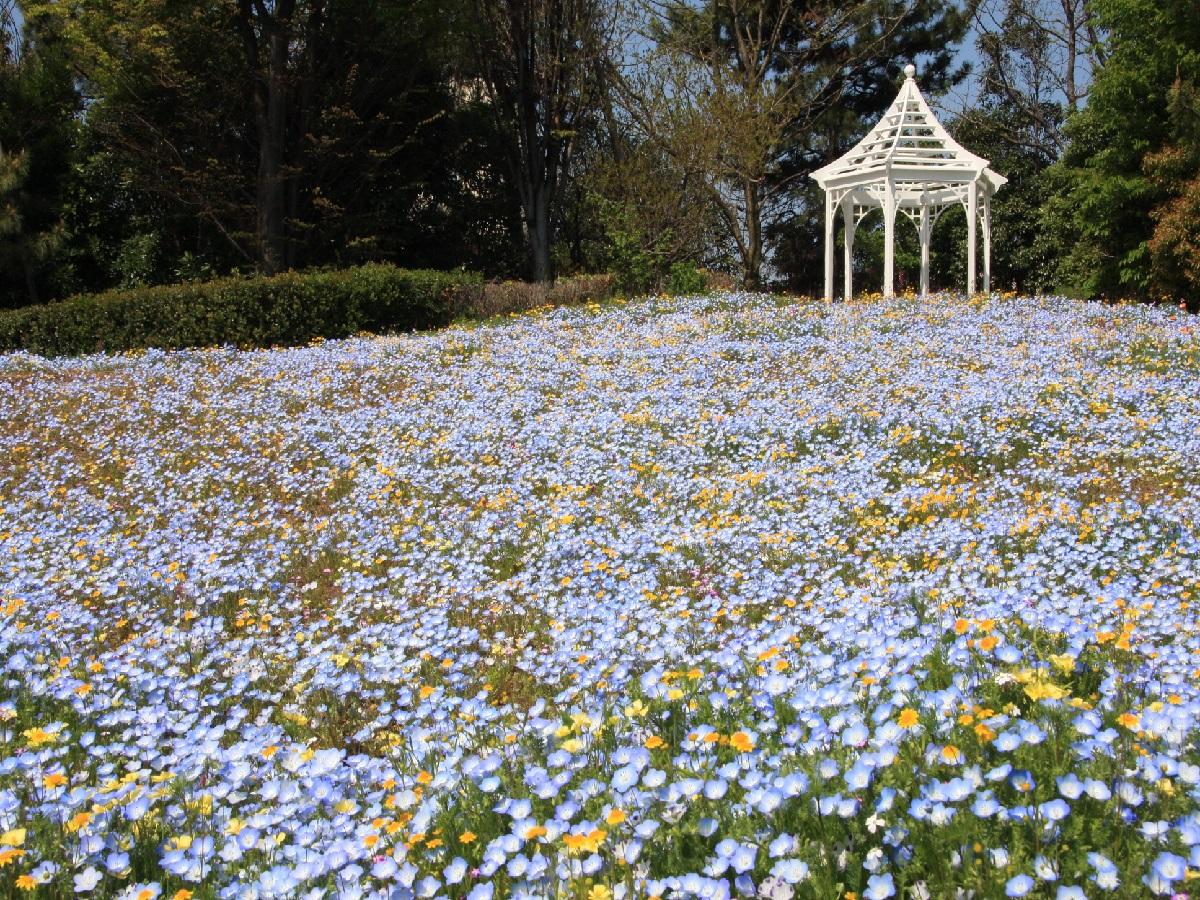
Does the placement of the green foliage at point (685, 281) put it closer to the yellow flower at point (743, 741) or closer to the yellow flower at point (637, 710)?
the yellow flower at point (637, 710)

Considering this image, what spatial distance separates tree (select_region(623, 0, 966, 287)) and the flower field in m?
12.0

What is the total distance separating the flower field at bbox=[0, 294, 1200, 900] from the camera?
83.8 inches

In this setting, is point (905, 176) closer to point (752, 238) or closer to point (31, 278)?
point (752, 238)

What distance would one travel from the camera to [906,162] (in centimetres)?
1422

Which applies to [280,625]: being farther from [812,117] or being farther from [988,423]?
[812,117]

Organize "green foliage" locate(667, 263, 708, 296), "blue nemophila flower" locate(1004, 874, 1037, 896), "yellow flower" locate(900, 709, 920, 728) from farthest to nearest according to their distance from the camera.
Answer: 1. "green foliage" locate(667, 263, 708, 296)
2. "yellow flower" locate(900, 709, 920, 728)
3. "blue nemophila flower" locate(1004, 874, 1037, 896)

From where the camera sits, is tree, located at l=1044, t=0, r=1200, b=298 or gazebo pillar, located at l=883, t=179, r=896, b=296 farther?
tree, located at l=1044, t=0, r=1200, b=298

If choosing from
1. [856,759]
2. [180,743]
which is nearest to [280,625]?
[180,743]

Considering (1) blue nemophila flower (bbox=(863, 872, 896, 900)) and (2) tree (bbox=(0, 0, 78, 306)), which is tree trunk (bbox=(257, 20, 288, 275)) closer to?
(2) tree (bbox=(0, 0, 78, 306))

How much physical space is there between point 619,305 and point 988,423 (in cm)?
925

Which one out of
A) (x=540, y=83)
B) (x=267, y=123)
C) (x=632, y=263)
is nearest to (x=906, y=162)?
(x=632, y=263)

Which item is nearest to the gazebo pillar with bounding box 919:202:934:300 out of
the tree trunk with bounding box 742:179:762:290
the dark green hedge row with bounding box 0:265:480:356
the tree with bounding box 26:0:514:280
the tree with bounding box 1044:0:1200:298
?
the tree with bounding box 1044:0:1200:298

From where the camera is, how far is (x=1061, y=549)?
4.31m

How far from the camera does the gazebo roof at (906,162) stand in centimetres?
1395
